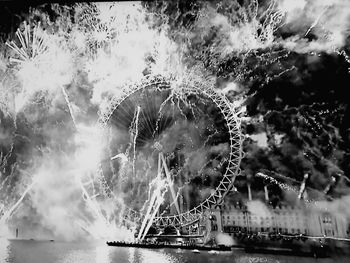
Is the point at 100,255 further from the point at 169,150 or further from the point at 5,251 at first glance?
the point at 169,150

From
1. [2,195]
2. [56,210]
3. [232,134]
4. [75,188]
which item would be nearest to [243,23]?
[232,134]

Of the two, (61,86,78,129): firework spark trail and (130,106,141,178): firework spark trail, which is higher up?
(61,86,78,129): firework spark trail

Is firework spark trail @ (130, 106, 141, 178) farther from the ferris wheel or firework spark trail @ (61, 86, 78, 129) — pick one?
firework spark trail @ (61, 86, 78, 129)

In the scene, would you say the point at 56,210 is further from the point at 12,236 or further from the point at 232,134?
the point at 232,134

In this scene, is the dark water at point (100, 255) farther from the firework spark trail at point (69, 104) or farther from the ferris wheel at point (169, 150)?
the firework spark trail at point (69, 104)

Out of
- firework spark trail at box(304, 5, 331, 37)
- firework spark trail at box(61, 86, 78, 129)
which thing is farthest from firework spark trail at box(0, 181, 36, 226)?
firework spark trail at box(304, 5, 331, 37)

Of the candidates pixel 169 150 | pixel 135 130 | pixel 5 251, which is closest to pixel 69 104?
pixel 135 130

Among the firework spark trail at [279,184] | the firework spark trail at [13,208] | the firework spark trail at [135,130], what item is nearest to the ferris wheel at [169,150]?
the firework spark trail at [135,130]
